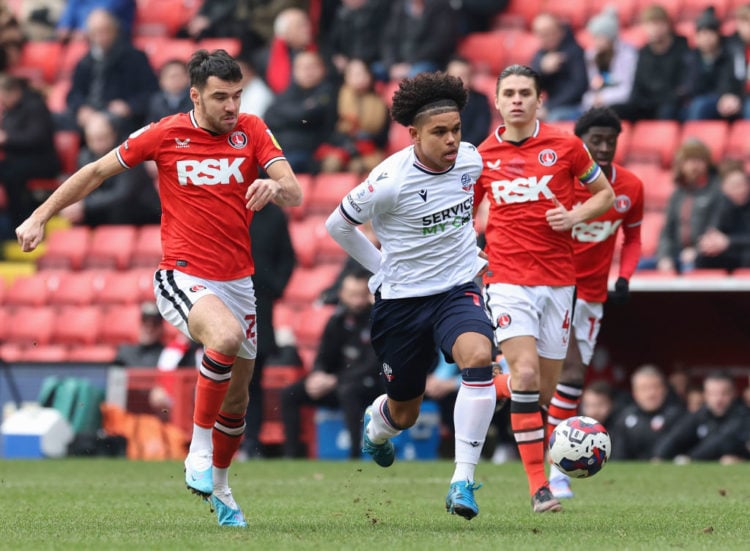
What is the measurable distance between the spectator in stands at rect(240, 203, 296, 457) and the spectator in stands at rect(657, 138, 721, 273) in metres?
3.47

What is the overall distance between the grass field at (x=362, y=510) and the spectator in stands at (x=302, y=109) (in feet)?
17.3

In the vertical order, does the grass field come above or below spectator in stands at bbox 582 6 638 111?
below

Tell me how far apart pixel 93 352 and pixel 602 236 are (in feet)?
26.6

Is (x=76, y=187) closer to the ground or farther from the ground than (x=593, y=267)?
farther from the ground

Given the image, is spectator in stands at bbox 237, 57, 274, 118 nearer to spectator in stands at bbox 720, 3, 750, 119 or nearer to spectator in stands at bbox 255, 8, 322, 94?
spectator in stands at bbox 255, 8, 322, 94

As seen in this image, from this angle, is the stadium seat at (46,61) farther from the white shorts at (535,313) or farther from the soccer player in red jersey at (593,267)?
the white shorts at (535,313)

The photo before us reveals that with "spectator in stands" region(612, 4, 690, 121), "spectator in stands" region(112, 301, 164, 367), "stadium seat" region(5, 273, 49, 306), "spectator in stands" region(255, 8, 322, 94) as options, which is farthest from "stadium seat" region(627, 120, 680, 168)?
"stadium seat" region(5, 273, 49, 306)

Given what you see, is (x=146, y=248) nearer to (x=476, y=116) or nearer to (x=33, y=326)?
(x=33, y=326)

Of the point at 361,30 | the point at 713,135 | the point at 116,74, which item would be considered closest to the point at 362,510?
the point at 713,135

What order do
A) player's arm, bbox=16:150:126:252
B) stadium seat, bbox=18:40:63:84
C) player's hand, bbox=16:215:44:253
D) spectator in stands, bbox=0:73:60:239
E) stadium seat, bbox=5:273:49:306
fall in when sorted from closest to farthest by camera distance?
player's hand, bbox=16:215:44:253 → player's arm, bbox=16:150:126:252 → stadium seat, bbox=5:273:49:306 → spectator in stands, bbox=0:73:60:239 → stadium seat, bbox=18:40:63:84

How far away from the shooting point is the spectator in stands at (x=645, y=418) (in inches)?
551

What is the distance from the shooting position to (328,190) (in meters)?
17.7

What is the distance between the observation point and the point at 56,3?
22.9 metres

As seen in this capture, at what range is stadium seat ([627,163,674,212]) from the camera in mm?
16078
